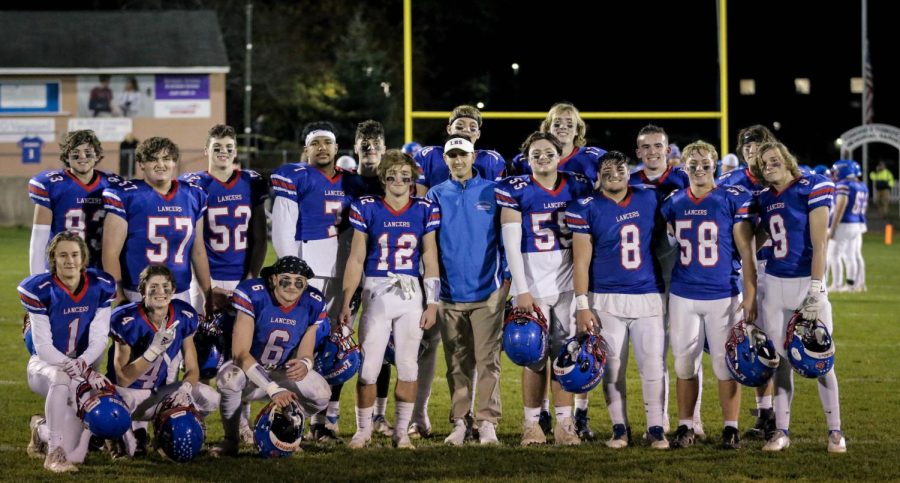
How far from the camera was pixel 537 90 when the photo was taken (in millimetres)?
13188

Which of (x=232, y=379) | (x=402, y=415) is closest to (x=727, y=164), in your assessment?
(x=402, y=415)

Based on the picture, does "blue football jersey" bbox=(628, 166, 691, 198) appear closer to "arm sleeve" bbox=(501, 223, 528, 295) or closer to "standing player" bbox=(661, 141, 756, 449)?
"standing player" bbox=(661, 141, 756, 449)

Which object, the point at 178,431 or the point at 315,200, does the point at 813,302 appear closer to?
the point at 315,200

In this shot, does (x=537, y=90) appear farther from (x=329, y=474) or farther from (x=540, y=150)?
(x=329, y=474)

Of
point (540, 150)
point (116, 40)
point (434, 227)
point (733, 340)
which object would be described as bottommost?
point (733, 340)

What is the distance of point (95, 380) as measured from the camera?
5.62 m

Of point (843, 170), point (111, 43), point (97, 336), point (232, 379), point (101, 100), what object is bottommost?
point (232, 379)

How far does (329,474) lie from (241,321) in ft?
3.07

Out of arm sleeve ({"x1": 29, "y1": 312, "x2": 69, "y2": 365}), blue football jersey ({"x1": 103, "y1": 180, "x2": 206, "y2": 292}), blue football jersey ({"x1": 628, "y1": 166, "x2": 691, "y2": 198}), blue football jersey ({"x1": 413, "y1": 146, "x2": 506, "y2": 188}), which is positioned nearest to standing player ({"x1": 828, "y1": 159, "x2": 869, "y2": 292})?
blue football jersey ({"x1": 628, "y1": 166, "x2": 691, "y2": 198})

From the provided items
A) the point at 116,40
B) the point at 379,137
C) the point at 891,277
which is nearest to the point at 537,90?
the point at 891,277

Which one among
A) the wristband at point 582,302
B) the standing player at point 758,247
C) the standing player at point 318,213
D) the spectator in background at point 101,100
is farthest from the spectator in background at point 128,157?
the wristband at point 582,302

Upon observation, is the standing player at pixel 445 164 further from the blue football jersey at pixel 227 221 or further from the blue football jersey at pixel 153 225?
the blue football jersey at pixel 153 225

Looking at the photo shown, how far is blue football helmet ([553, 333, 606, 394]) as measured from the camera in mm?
5914

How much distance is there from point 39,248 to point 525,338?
2.66 meters
